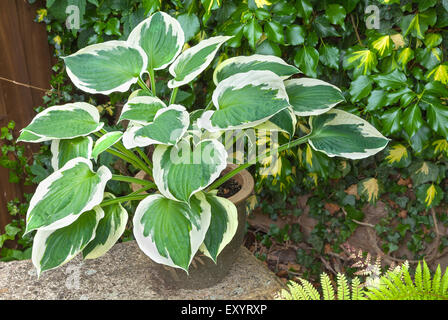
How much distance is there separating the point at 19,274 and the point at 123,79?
31.5 inches

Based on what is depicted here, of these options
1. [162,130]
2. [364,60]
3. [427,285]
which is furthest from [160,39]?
[427,285]

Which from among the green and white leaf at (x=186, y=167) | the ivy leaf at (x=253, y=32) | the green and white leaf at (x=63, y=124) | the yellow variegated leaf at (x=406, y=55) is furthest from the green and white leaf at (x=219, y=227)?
the yellow variegated leaf at (x=406, y=55)

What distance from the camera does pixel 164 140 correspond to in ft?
3.64

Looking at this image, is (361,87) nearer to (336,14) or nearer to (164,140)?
(336,14)

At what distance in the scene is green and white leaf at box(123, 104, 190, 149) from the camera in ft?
3.64

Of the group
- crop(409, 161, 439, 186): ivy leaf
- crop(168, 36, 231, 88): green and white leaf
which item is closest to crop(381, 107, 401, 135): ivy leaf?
crop(409, 161, 439, 186): ivy leaf

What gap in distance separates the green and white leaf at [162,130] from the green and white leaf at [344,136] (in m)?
0.41

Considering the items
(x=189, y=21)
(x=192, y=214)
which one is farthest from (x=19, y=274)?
(x=189, y=21)

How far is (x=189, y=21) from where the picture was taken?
1625mm

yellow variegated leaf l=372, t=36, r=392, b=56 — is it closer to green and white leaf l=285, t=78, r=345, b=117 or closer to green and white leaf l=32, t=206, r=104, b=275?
green and white leaf l=285, t=78, r=345, b=117

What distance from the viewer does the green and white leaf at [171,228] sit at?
1.14m

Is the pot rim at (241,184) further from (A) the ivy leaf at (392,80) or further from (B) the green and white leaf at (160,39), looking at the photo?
(A) the ivy leaf at (392,80)

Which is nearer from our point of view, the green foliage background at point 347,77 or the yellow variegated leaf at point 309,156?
the green foliage background at point 347,77
